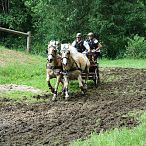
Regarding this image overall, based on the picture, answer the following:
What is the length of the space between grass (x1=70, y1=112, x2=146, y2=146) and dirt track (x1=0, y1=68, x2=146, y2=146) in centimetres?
39

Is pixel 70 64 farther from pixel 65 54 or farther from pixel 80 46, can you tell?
pixel 80 46

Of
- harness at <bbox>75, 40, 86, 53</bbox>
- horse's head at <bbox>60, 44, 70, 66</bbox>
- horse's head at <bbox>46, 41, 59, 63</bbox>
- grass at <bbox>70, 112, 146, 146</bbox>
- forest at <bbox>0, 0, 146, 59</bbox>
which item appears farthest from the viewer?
forest at <bbox>0, 0, 146, 59</bbox>

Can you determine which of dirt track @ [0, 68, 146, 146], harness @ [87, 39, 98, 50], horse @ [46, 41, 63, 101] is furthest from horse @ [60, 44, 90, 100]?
harness @ [87, 39, 98, 50]

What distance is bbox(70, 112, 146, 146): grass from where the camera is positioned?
693 centimetres

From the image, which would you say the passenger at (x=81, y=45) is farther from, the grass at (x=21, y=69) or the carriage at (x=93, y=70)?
the grass at (x=21, y=69)

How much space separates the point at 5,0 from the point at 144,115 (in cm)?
2581

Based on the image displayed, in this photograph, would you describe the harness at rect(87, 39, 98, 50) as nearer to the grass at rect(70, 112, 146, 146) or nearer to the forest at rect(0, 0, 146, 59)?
the grass at rect(70, 112, 146, 146)

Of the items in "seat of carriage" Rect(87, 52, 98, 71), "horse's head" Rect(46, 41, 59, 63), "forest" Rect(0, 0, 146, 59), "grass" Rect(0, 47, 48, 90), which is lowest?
"grass" Rect(0, 47, 48, 90)

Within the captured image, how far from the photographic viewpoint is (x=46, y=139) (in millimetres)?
7992

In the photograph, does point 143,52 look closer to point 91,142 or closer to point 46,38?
point 46,38

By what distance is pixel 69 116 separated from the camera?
9906 mm

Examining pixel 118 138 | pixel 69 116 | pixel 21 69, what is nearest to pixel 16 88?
pixel 21 69

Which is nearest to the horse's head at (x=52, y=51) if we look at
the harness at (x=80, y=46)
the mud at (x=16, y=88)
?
the mud at (x=16, y=88)

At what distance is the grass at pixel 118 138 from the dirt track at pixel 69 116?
0.39 meters
